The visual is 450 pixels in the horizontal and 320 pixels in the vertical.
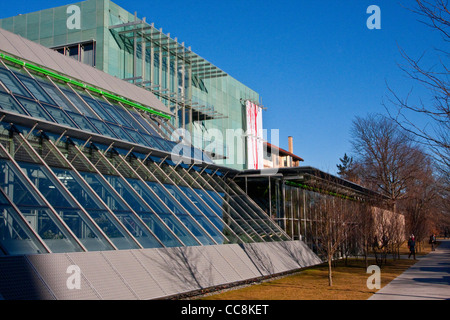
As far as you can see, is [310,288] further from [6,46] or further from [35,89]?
[6,46]

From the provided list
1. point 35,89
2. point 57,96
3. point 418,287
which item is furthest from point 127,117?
point 418,287

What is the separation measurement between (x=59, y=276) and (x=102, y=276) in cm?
119

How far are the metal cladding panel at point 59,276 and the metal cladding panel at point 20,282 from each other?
15 centimetres

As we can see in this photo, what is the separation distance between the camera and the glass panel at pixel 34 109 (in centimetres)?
1396

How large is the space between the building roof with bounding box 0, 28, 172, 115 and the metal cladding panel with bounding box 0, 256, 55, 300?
9.62m

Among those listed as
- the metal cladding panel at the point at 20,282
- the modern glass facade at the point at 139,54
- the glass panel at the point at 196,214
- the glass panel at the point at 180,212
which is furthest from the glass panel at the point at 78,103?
the metal cladding panel at the point at 20,282

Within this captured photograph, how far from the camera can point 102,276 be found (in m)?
10.6

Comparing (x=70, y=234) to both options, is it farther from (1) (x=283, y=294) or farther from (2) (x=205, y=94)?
(2) (x=205, y=94)

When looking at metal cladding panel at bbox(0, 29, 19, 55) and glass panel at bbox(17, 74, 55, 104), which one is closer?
glass panel at bbox(17, 74, 55, 104)

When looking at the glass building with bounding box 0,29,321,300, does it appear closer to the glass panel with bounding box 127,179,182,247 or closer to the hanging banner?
the glass panel with bounding box 127,179,182,247

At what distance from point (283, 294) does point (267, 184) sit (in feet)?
37.8

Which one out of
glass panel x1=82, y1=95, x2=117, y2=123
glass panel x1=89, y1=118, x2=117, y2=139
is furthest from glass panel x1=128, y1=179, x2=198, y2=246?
glass panel x1=82, y1=95, x2=117, y2=123

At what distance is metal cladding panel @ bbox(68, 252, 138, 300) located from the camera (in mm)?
10195

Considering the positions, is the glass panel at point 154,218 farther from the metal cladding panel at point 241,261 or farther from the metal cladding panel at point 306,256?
the metal cladding panel at point 306,256
